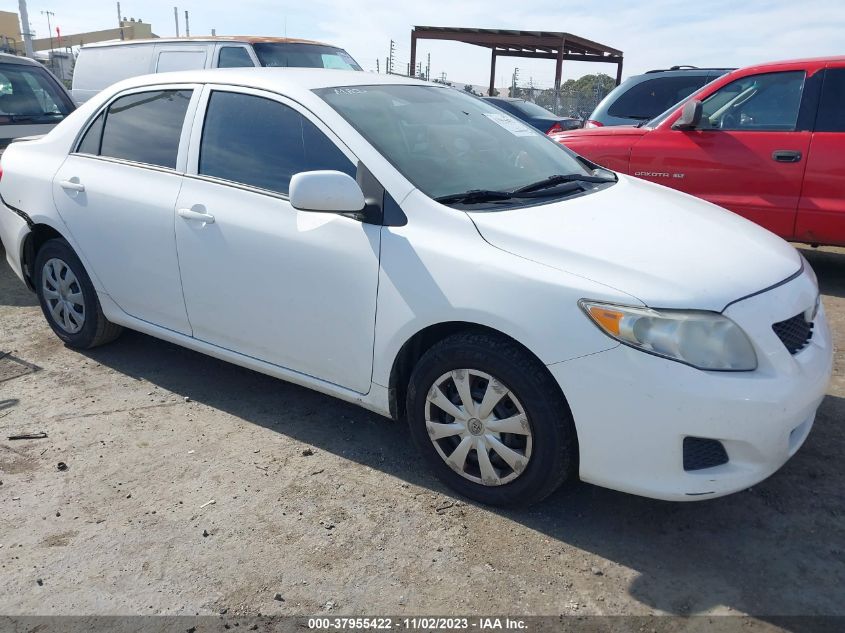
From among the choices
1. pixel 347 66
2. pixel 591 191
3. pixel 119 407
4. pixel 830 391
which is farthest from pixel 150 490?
pixel 347 66

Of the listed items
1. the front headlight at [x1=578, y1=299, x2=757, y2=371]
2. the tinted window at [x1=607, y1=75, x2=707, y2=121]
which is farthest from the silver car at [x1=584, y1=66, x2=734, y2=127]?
the front headlight at [x1=578, y1=299, x2=757, y2=371]

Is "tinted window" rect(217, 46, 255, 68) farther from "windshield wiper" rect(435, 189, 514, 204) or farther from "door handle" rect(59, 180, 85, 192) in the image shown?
"windshield wiper" rect(435, 189, 514, 204)

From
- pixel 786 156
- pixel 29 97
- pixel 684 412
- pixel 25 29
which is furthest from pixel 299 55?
pixel 25 29

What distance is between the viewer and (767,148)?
5.80m

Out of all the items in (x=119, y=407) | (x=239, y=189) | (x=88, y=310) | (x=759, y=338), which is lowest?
(x=119, y=407)

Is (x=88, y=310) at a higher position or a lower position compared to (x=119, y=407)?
higher

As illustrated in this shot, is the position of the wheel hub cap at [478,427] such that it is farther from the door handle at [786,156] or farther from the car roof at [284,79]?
the door handle at [786,156]

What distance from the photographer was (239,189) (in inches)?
136

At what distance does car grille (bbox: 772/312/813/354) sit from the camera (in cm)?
264

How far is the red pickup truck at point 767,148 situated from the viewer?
18.4 feet

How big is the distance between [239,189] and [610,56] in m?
24.8

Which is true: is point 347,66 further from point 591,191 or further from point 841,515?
point 841,515

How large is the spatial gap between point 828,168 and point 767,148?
47 centimetres

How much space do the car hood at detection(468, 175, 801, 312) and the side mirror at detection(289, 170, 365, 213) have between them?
489 mm
